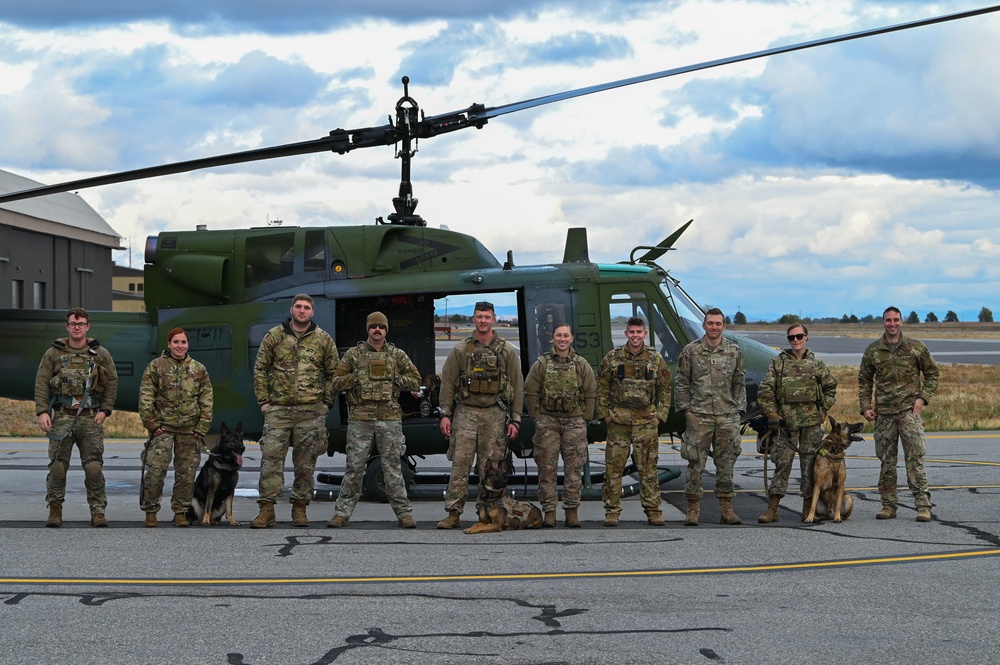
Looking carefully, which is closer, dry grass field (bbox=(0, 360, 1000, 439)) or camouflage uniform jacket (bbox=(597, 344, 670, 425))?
camouflage uniform jacket (bbox=(597, 344, 670, 425))

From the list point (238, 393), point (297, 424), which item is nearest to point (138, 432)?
point (238, 393)

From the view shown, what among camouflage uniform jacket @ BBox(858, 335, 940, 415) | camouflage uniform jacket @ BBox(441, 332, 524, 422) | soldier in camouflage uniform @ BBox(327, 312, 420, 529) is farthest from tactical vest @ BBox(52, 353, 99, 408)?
camouflage uniform jacket @ BBox(858, 335, 940, 415)

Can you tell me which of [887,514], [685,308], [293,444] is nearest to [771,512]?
[887,514]

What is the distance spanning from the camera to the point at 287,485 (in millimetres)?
12875

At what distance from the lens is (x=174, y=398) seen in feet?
31.2

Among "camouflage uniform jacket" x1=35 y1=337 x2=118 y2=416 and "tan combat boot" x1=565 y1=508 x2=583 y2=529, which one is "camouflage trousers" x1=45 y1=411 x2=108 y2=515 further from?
"tan combat boot" x1=565 y1=508 x2=583 y2=529

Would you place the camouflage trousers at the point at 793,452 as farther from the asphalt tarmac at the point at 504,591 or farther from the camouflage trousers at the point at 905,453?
the camouflage trousers at the point at 905,453

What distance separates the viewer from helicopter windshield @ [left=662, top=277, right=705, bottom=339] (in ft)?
37.7

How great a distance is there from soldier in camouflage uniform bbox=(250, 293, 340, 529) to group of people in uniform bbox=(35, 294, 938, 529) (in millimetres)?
13

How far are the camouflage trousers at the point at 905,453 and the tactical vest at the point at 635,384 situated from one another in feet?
7.76

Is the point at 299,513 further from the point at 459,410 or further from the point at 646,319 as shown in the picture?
the point at 646,319

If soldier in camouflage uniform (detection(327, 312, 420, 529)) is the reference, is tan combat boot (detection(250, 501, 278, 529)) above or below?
below

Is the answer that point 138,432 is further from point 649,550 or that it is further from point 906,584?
point 906,584

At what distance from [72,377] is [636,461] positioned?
5.20 meters
